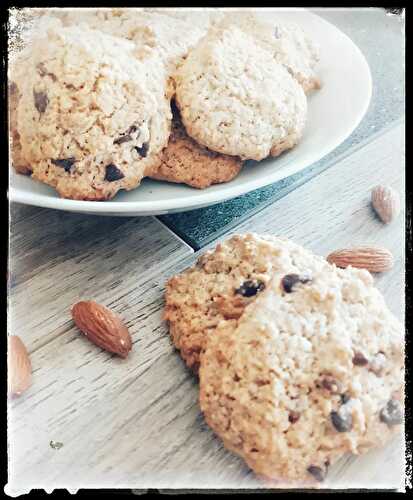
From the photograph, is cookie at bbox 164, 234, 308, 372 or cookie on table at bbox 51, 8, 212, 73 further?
cookie on table at bbox 51, 8, 212, 73

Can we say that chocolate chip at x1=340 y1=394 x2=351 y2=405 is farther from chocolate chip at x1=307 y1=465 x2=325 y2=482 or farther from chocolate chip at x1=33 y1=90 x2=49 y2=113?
chocolate chip at x1=33 y1=90 x2=49 y2=113

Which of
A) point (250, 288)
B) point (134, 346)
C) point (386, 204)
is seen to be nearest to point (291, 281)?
point (250, 288)

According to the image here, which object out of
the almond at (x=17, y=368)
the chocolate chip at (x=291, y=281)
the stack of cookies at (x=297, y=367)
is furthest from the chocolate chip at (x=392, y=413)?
the almond at (x=17, y=368)

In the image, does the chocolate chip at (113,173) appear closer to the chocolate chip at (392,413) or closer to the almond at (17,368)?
the almond at (17,368)

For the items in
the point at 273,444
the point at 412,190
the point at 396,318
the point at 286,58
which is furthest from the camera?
the point at 286,58

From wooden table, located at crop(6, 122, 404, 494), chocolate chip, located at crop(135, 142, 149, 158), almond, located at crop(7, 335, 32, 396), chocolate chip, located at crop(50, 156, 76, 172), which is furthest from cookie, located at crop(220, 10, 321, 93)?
almond, located at crop(7, 335, 32, 396)

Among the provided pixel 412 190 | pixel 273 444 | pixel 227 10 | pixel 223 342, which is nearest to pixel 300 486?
pixel 273 444

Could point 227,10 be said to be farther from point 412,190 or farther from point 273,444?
point 273,444

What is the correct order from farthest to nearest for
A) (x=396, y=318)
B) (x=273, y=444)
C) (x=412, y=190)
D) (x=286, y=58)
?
1. (x=286, y=58)
2. (x=412, y=190)
3. (x=396, y=318)
4. (x=273, y=444)
